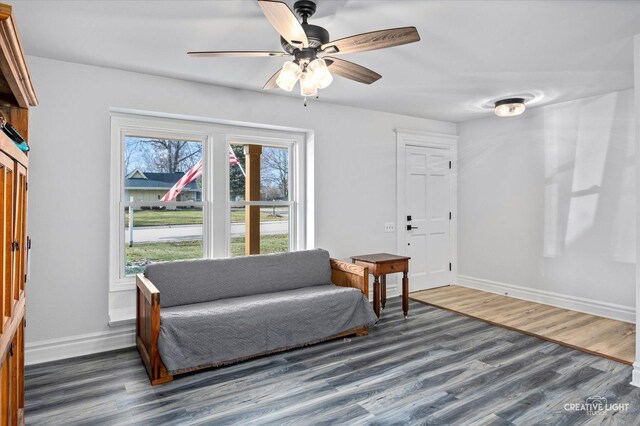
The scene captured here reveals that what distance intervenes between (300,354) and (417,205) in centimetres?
290

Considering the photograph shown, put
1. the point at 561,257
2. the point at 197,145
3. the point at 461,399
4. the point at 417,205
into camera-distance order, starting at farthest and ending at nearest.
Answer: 1. the point at 417,205
2. the point at 561,257
3. the point at 197,145
4. the point at 461,399

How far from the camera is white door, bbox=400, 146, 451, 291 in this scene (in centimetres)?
526

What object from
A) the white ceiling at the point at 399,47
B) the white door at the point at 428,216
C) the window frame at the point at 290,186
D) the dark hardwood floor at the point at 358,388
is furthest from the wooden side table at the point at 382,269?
the white ceiling at the point at 399,47

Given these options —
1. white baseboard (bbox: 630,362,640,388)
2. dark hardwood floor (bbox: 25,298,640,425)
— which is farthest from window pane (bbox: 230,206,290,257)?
white baseboard (bbox: 630,362,640,388)

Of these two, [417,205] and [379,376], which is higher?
[417,205]

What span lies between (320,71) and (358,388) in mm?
2113

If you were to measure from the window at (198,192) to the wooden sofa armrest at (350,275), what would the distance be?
0.66 meters

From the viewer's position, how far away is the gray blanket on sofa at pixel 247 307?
2820mm

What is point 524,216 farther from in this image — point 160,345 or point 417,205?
point 160,345

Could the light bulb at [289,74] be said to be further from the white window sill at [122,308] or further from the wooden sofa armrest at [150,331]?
the white window sill at [122,308]

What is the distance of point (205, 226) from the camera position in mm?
3951

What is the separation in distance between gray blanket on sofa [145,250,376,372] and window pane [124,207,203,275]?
466mm

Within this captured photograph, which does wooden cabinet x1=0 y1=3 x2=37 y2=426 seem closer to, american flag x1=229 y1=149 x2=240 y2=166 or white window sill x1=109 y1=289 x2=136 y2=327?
white window sill x1=109 y1=289 x2=136 y2=327

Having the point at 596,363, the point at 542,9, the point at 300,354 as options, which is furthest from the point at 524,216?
the point at 300,354
